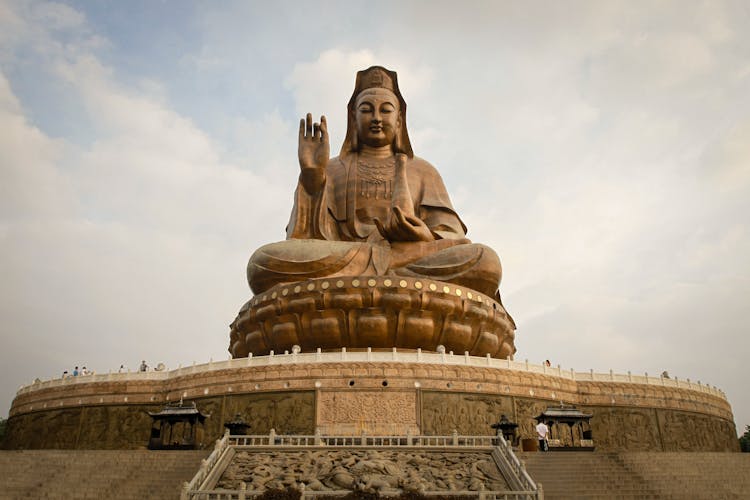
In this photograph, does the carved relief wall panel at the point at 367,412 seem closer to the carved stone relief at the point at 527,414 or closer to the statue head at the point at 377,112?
the carved stone relief at the point at 527,414

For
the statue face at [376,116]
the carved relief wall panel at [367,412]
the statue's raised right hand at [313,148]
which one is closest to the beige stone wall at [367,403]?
the carved relief wall panel at [367,412]

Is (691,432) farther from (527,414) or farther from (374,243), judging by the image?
(374,243)

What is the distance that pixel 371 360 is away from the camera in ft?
44.9

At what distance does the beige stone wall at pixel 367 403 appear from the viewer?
525 inches

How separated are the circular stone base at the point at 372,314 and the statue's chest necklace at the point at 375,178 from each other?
4.08 metres

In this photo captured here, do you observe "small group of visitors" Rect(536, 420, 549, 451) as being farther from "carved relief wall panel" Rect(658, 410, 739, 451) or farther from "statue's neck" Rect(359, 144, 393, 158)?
"statue's neck" Rect(359, 144, 393, 158)

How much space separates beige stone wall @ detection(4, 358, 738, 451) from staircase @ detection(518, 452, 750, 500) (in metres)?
3.55

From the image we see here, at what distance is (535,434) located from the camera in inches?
556

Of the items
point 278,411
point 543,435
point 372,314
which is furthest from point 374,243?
point 543,435

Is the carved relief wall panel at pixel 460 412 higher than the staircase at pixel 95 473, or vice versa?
the carved relief wall panel at pixel 460 412

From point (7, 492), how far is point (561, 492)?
7518 mm

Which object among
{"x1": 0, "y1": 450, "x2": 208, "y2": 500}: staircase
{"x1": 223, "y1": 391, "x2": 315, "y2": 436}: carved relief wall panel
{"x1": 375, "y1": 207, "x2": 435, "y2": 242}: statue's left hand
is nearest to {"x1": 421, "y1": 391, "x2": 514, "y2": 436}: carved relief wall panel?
{"x1": 223, "y1": 391, "x2": 315, "y2": 436}: carved relief wall panel

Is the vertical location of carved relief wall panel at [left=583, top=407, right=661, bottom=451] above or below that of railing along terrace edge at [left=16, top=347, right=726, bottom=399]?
below

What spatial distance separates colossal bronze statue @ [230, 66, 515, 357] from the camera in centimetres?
1579
